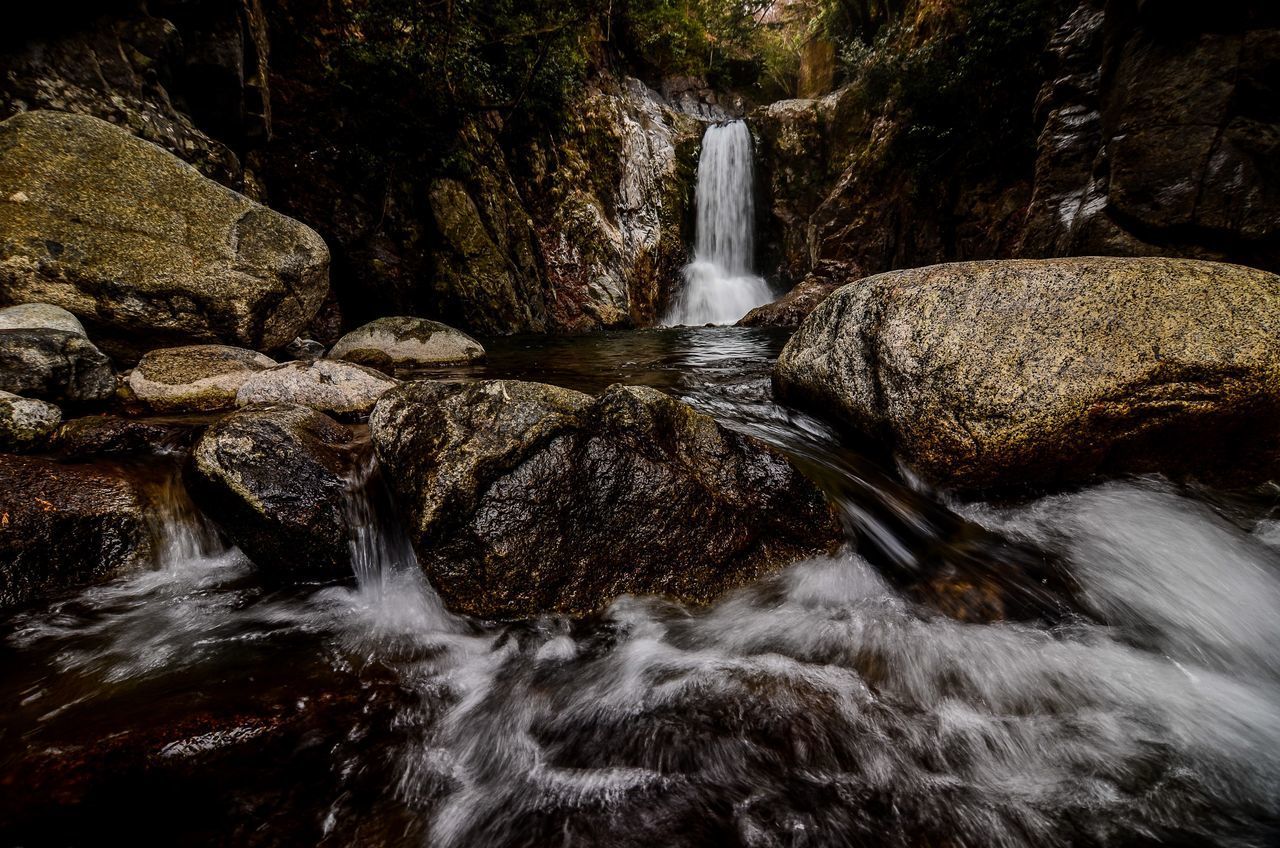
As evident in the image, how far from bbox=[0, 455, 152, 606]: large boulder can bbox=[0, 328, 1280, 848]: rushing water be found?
14 cm

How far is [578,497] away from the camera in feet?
8.02

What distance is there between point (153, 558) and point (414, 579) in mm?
1511

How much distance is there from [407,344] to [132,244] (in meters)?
3.15

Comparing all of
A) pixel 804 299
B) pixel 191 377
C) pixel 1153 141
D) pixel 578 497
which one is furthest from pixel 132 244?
pixel 804 299

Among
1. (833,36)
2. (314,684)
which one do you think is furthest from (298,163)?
(833,36)

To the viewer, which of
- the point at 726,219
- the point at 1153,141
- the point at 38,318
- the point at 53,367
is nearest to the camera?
the point at 53,367

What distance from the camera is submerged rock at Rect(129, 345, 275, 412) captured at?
12.3 feet

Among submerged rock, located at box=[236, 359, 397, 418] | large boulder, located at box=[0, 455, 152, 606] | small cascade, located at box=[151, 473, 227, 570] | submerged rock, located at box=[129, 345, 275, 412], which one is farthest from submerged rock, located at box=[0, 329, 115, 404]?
small cascade, located at box=[151, 473, 227, 570]

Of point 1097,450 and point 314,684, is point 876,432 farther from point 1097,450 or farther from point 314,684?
point 314,684

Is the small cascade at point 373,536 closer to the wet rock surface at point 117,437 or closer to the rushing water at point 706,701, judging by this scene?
the rushing water at point 706,701

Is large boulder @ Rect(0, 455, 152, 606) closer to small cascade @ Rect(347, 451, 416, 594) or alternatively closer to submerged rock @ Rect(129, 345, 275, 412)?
small cascade @ Rect(347, 451, 416, 594)

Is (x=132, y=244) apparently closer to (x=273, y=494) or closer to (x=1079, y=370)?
(x=273, y=494)

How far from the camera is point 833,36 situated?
55.0 ft

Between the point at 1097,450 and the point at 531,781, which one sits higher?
the point at 1097,450
